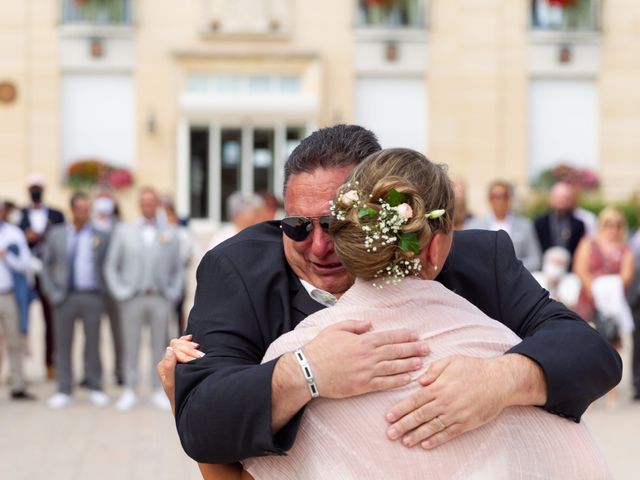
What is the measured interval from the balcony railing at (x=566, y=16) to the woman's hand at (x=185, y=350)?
25.4 meters

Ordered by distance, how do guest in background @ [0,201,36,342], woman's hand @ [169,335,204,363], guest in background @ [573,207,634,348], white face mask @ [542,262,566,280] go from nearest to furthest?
woman's hand @ [169,335,204,363] < white face mask @ [542,262,566,280] < guest in background @ [573,207,634,348] < guest in background @ [0,201,36,342]

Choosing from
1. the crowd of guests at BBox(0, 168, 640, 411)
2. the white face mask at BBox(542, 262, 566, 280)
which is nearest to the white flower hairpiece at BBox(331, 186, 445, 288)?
the crowd of guests at BBox(0, 168, 640, 411)

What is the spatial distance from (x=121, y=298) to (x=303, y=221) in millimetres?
8538

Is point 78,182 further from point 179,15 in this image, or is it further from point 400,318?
point 400,318

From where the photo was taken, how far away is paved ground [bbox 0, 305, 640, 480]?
809 centimetres

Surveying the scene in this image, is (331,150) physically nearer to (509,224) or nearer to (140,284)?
(509,224)

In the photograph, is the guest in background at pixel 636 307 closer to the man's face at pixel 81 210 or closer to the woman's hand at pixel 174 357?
the man's face at pixel 81 210

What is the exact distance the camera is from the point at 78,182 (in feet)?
84.8

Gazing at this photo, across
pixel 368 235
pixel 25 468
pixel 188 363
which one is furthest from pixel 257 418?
pixel 25 468

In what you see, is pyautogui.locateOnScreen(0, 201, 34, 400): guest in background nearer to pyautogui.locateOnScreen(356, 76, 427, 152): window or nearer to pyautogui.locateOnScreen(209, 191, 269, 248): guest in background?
pyautogui.locateOnScreen(209, 191, 269, 248): guest in background

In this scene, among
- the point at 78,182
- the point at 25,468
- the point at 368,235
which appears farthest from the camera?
the point at 78,182

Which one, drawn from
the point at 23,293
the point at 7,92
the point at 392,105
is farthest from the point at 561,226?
the point at 7,92

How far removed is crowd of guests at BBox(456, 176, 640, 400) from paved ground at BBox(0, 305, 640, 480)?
0.79m

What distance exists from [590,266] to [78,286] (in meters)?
4.98
